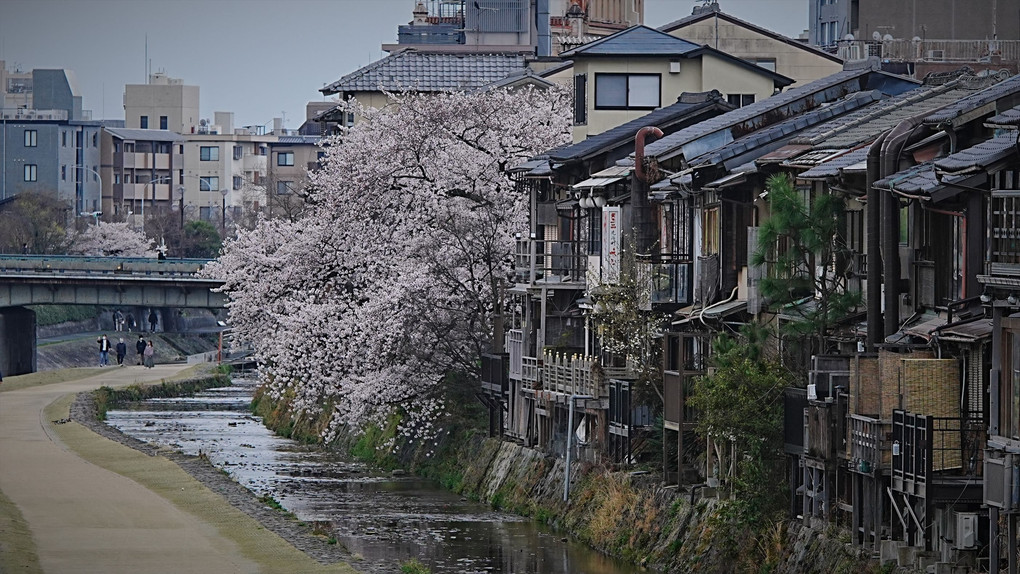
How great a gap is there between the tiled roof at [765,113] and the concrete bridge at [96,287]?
148 feet

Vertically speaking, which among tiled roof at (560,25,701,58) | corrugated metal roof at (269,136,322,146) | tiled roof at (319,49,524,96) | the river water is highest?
corrugated metal roof at (269,136,322,146)

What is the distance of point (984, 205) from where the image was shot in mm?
23000

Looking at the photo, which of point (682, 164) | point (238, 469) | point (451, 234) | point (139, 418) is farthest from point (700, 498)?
point (139, 418)

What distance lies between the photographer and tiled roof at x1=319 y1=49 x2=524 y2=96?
66.2 metres

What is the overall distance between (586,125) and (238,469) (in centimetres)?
1338

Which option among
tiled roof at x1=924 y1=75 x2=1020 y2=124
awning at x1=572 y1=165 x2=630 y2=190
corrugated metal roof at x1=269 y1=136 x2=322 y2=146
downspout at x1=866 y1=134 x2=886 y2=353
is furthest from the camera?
corrugated metal roof at x1=269 y1=136 x2=322 y2=146

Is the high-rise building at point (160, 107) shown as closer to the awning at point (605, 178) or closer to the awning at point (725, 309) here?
the awning at point (605, 178)

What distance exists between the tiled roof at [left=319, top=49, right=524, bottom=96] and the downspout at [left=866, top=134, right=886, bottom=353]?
40.2 meters

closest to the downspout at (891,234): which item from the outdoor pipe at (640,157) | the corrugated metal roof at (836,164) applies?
the corrugated metal roof at (836,164)

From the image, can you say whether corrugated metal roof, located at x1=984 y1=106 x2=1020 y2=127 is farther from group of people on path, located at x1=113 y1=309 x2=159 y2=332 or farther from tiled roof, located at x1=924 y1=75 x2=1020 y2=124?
group of people on path, located at x1=113 y1=309 x2=159 y2=332

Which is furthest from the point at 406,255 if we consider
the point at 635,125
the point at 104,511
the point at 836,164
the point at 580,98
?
Result: the point at 836,164

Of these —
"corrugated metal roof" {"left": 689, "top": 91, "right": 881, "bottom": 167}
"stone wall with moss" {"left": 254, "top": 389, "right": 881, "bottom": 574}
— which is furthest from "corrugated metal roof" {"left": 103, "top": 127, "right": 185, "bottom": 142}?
"corrugated metal roof" {"left": 689, "top": 91, "right": 881, "bottom": 167}

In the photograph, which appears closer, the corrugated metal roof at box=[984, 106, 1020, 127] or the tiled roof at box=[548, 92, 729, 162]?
the corrugated metal roof at box=[984, 106, 1020, 127]

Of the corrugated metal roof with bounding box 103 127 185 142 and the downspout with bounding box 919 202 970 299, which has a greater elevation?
the corrugated metal roof with bounding box 103 127 185 142
